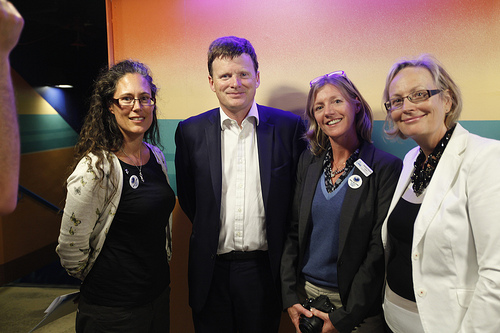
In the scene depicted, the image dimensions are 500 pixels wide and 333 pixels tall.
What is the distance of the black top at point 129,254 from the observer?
72.6 inches

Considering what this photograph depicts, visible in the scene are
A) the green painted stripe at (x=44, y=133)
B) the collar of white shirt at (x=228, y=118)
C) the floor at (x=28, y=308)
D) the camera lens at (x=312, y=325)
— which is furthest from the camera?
→ the green painted stripe at (x=44, y=133)

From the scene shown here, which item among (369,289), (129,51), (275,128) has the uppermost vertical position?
(129,51)

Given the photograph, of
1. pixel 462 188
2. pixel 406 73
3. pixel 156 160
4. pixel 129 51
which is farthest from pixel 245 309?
pixel 129 51

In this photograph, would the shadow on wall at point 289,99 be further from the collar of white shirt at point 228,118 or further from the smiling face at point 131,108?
the smiling face at point 131,108

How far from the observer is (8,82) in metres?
1.00

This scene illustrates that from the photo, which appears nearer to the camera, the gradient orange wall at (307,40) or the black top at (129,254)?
the black top at (129,254)

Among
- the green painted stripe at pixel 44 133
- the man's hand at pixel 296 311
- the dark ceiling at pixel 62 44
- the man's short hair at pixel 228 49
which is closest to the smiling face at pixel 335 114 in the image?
the man's short hair at pixel 228 49

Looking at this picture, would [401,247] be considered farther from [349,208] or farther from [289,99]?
[289,99]

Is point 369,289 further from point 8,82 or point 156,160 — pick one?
point 8,82

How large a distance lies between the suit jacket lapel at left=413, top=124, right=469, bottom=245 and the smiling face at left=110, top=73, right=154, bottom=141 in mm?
1578

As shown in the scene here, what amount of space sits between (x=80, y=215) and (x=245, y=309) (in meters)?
1.15

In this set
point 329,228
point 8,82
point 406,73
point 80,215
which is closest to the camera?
point 8,82

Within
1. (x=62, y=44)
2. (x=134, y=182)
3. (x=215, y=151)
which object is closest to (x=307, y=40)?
(x=215, y=151)

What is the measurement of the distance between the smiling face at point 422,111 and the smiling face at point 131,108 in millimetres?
1412
